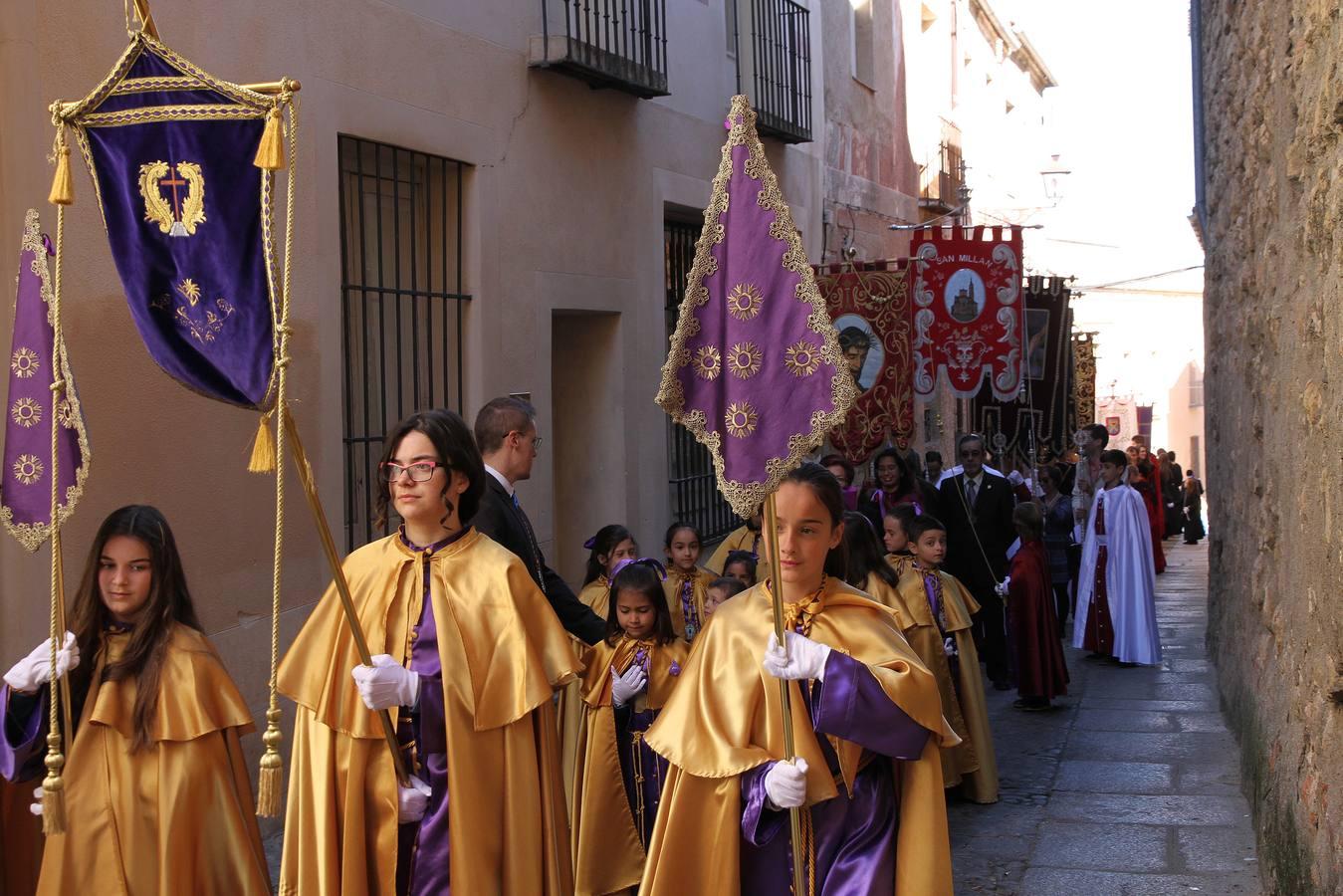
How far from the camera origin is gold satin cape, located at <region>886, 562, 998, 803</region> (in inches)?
309

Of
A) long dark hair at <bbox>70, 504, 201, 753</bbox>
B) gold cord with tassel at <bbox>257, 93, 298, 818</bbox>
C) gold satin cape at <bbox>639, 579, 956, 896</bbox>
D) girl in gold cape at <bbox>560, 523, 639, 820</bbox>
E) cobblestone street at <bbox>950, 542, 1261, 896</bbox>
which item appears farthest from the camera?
girl in gold cape at <bbox>560, 523, 639, 820</bbox>

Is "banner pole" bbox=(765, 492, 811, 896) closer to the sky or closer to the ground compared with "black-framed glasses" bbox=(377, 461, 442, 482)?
closer to the ground

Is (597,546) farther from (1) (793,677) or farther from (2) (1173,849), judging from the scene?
(1) (793,677)

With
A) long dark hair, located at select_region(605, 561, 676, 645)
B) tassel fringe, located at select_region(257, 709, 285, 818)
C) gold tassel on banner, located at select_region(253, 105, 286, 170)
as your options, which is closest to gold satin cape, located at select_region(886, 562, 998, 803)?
long dark hair, located at select_region(605, 561, 676, 645)

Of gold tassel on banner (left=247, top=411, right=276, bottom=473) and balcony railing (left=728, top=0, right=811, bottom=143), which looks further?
balcony railing (left=728, top=0, right=811, bottom=143)

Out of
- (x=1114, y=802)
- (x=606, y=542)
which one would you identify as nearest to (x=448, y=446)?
(x=606, y=542)

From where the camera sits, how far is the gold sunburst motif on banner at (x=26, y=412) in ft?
15.4

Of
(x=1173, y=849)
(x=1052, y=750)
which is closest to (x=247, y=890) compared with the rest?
(x=1173, y=849)

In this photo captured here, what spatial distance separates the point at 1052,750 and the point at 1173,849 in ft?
7.29

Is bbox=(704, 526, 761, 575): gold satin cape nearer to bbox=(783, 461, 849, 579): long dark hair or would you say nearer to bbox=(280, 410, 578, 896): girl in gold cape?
bbox=(280, 410, 578, 896): girl in gold cape

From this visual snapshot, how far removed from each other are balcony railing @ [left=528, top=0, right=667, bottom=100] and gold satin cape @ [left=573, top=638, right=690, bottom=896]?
477cm

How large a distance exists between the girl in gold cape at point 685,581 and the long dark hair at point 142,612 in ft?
11.5

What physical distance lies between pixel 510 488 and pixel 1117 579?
8.45 meters

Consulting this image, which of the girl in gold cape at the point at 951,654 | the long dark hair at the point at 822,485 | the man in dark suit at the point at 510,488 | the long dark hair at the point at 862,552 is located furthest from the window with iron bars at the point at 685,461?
the long dark hair at the point at 822,485
